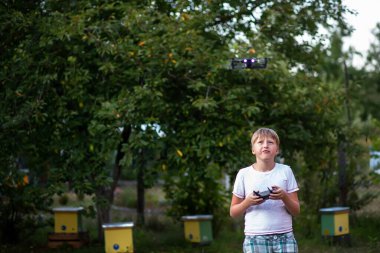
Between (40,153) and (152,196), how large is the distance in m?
7.51

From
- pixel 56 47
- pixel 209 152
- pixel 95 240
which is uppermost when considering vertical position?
pixel 56 47

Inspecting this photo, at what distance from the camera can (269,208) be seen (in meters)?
3.55

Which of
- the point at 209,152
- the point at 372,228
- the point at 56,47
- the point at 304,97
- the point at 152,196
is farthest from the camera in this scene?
the point at 152,196

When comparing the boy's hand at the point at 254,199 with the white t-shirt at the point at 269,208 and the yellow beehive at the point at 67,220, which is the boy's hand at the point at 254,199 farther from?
the yellow beehive at the point at 67,220

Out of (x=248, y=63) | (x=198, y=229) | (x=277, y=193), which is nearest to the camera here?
(x=277, y=193)

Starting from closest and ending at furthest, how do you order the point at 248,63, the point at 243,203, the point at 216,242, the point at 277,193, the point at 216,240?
the point at 277,193
the point at 243,203
the point at 248,63
the point at 216,242
the point at 216,240

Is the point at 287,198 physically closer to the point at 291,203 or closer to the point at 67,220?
the point at 291,203

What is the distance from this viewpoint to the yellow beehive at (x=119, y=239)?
273 inches

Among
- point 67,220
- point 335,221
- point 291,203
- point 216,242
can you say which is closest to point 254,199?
point 291,203

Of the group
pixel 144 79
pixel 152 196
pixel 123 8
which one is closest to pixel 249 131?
pixel 144 79

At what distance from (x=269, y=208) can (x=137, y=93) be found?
316 cm

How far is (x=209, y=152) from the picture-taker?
21.5ft

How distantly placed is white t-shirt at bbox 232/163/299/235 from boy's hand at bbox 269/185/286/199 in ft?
0.33

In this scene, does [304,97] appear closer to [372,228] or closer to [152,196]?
[372,228]
